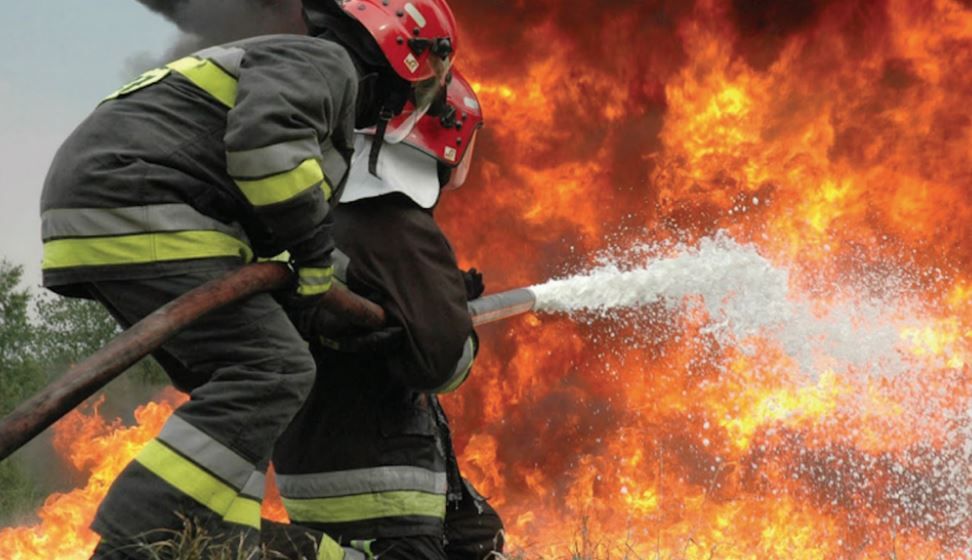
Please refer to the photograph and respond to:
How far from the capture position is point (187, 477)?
122 inches

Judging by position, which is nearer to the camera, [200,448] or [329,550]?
[200,448]

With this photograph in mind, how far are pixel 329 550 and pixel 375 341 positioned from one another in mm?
742

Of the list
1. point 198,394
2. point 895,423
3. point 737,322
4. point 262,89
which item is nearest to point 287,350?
point 198,394

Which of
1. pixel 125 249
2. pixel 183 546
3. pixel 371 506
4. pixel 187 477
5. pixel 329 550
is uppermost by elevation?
pixel 125 249

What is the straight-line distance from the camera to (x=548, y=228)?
914 cm

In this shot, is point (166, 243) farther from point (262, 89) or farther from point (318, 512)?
point (318, 512)

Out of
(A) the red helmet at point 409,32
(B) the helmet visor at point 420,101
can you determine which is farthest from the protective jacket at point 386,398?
(A) the red helmet at point 409,32

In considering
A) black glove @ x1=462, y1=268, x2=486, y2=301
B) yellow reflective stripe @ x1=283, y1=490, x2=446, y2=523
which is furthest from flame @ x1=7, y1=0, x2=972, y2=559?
yellow reflective stripe @ x1=283, y1=490, x2=446, y2=523

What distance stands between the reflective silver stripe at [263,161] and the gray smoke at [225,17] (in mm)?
6923

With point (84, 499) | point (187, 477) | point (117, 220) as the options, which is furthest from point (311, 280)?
point (84, 499)

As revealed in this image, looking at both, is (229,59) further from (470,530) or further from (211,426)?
(470,530)

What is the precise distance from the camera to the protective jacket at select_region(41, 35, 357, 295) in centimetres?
318

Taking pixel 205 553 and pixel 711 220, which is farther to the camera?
pixel 711 220

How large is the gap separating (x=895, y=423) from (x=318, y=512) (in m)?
5.71
